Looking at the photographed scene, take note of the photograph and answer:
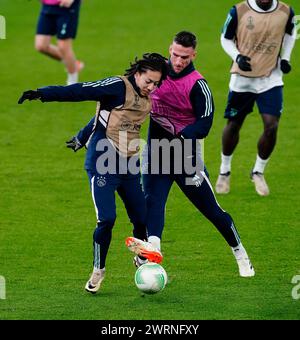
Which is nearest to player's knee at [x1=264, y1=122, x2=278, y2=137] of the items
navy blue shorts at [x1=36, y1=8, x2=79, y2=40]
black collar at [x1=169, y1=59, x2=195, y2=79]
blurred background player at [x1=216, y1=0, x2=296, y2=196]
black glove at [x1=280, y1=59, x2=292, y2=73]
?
blurred background player at [x1=216, y1=0, x2=296, y2=196]

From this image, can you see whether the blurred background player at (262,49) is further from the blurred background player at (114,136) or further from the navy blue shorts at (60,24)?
the navy blue shorts at (60,24)

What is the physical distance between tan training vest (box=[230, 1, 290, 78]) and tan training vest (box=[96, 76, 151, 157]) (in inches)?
160

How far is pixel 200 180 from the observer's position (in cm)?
1070

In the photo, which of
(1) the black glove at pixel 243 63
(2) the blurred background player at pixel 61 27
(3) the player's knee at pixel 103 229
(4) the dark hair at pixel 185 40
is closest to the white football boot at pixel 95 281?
(3) the player's knee at pixel 103 229

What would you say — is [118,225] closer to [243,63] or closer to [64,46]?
[243,63]

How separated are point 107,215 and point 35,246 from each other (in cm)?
227

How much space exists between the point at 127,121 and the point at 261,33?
4.37 m

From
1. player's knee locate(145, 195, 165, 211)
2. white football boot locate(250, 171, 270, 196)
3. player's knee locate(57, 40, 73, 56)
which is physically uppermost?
player's knee locate(57, 40, 73, 56)

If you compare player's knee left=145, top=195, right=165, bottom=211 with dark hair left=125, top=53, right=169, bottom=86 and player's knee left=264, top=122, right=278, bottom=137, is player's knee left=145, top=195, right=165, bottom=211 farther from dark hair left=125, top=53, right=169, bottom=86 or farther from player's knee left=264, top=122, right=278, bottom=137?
player's knee left=264, top=122, right=278, bottom=137

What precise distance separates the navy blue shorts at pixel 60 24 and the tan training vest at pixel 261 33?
20.7 feet

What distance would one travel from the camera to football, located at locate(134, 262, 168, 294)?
10.0 m
